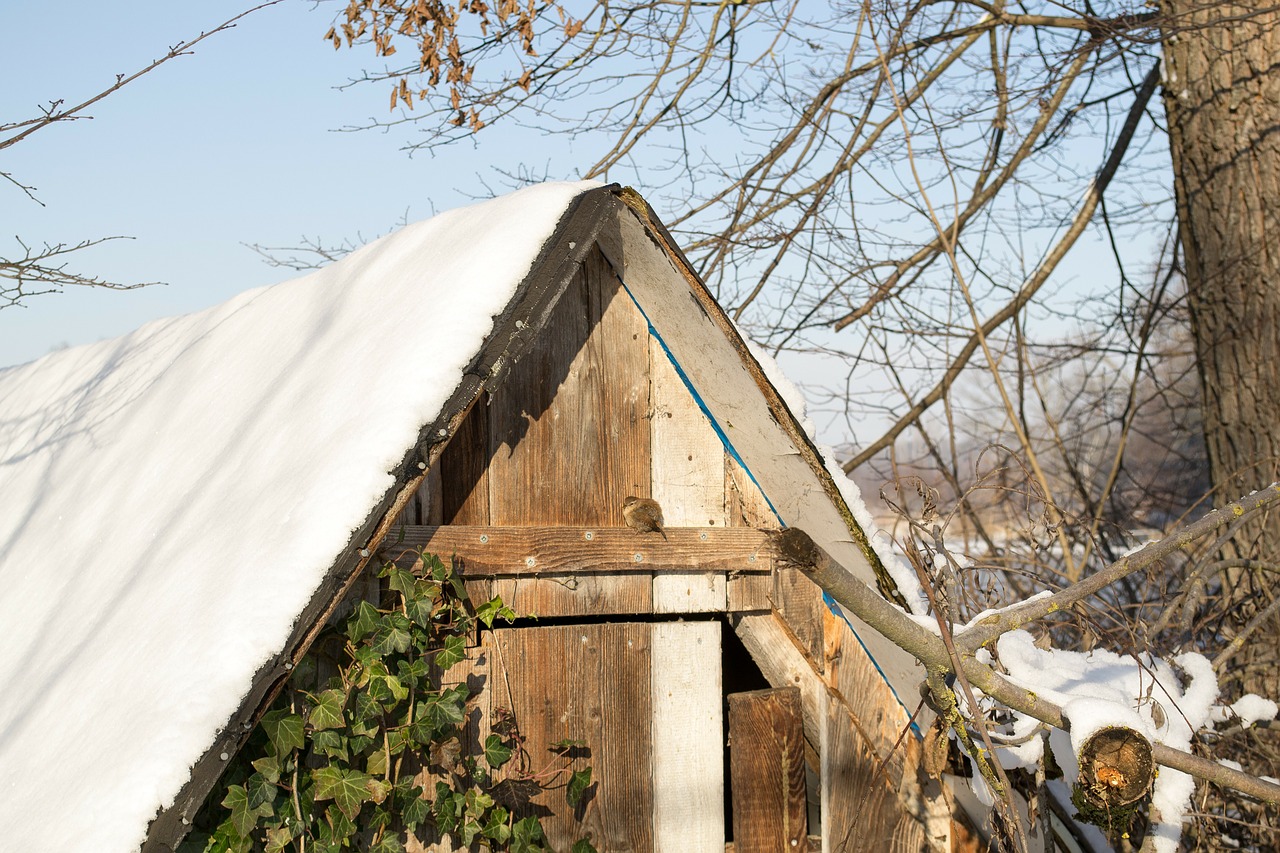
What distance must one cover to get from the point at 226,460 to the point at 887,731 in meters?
2.11

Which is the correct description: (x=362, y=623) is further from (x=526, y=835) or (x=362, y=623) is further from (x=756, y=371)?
(x=756, y=371)

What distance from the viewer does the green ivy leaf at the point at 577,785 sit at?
298 centimetres

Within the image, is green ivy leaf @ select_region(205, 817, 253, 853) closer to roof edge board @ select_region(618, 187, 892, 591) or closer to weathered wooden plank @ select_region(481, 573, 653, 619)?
weathered wooden plank @ select_region(481, 573, 653, 619)

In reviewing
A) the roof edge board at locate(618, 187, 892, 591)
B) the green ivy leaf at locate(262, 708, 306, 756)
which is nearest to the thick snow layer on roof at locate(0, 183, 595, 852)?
the roof edge board at locate(618, 187, 892, 591)

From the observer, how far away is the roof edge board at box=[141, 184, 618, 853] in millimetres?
2047

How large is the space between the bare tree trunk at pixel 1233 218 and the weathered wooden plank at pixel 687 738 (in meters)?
3.99

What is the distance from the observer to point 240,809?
237 cm

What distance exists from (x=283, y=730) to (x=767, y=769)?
1523mm

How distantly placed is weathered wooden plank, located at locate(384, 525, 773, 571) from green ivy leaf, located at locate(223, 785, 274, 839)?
68cm

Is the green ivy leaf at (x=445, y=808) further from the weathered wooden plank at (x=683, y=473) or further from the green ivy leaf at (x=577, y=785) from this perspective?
the weathered wooden plank at (x=683, y=473)

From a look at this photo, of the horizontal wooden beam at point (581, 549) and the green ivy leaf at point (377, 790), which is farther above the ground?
the horizontal wooden beam at point (581, 549)

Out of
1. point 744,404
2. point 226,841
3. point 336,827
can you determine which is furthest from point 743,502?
point 226,841

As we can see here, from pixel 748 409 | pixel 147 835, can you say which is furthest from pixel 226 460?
pixel 748 409

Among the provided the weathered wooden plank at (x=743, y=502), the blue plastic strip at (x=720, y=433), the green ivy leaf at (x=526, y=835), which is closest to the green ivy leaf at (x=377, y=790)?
the green ivy leaf at (x=526, y=835)
